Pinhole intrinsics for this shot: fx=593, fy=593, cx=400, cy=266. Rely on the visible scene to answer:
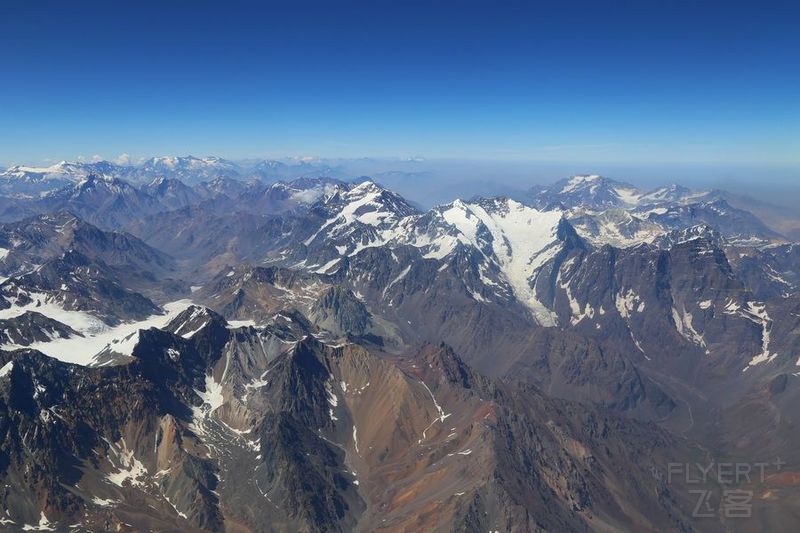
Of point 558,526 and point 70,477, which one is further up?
point 70,477

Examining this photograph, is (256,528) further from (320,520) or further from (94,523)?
(94,523)

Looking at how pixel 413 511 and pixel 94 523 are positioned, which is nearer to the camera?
pixel 94 523

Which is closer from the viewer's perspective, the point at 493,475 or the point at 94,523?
the point at 94,523

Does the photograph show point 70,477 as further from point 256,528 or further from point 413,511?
point 413,511

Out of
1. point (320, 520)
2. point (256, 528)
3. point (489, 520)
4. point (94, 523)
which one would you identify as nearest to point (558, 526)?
point (489, 520)

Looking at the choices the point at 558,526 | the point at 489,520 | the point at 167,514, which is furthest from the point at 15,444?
the point at 558,526

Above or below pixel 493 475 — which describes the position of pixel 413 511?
below

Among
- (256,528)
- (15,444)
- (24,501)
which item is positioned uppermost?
(15,444)

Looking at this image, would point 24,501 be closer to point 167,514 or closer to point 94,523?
→ point 94,523
